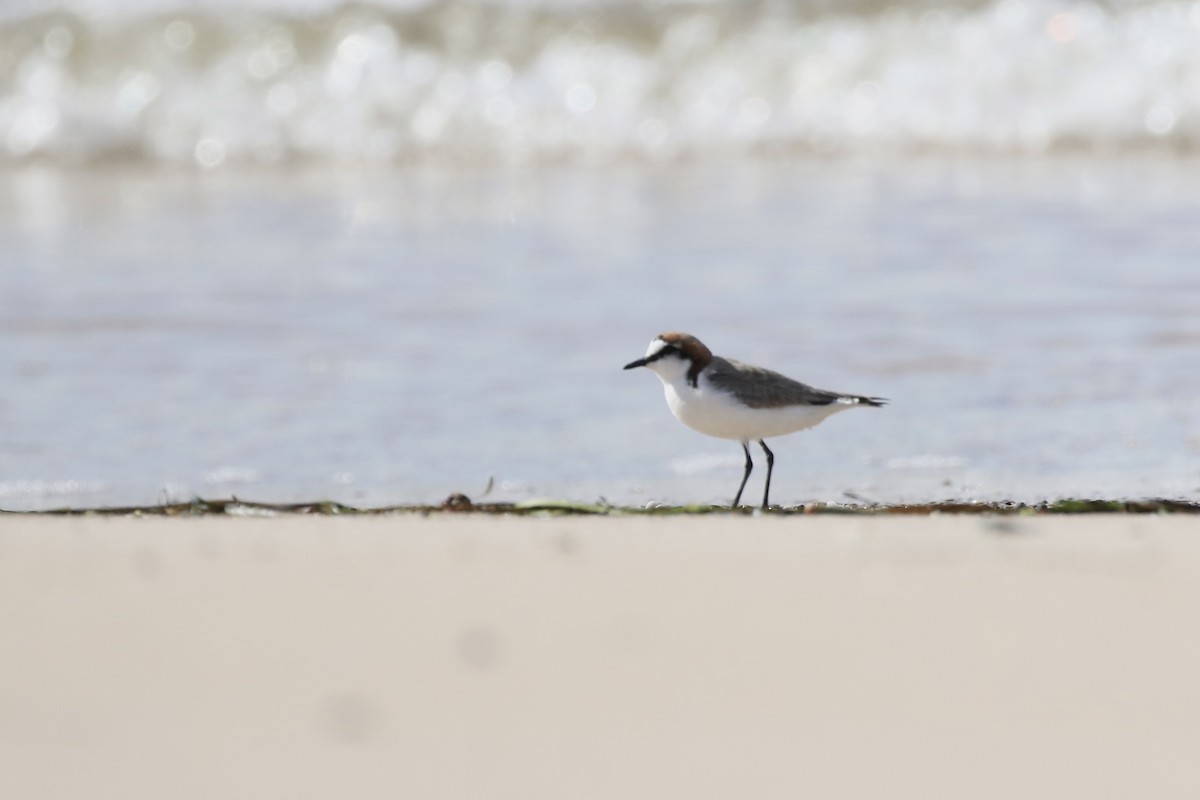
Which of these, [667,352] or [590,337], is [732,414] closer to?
[667,352]

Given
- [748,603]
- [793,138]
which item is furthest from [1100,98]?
[748,603]

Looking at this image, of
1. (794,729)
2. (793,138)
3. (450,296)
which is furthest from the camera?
(793,138)

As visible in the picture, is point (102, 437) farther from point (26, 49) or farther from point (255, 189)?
point (26, 49)

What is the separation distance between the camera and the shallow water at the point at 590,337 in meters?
5.59

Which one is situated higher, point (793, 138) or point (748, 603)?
point (793, 138)

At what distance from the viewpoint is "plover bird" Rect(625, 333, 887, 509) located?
516 cm

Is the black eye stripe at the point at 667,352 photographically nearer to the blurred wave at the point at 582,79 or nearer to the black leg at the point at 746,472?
the black leg at the point at 746,472

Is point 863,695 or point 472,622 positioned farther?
point 472,622

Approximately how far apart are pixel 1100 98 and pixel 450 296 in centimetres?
692

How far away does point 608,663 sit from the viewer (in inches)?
117

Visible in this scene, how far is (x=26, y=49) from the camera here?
52.7 ft

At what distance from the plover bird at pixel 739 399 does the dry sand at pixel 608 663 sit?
1.25 m

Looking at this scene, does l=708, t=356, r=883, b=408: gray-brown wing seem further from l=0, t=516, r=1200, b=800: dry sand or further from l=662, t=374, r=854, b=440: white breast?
l=0, t=516, r=1200, b=800: dry sand

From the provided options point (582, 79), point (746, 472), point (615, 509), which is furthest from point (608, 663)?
point (582, 79)
